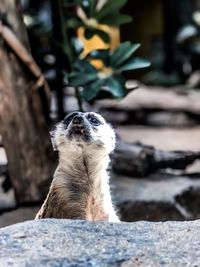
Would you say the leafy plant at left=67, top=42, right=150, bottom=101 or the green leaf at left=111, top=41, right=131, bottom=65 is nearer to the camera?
the leafy plant at left=67, top=42, right=150, bottom=101

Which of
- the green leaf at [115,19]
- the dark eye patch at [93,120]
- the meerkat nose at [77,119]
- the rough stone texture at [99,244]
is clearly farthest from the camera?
the green leaf at [115,19]

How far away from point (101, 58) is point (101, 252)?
8.60 feet

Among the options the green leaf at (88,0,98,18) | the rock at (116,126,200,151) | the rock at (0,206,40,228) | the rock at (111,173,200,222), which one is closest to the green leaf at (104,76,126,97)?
the green leaf at (88,0,98,18)

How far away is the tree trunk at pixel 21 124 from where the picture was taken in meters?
3.97

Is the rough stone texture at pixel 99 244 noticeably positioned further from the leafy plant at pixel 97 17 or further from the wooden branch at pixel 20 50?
the leafy plant at pixel 97 17

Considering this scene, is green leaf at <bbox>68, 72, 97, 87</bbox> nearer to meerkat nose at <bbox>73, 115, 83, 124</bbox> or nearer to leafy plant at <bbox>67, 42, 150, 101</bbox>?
leafy plant at <bbox>67, 42, 150, 101</bbox>

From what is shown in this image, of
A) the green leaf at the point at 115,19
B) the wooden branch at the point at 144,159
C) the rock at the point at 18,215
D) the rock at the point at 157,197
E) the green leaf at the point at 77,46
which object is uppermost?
the green leaf at the point at 115,19

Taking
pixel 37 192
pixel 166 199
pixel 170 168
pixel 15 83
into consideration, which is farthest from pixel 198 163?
pixel 15 83

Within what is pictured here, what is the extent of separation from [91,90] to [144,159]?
2.39ft

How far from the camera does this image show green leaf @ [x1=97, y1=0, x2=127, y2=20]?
4.51 meters

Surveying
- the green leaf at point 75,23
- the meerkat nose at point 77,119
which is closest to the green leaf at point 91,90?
the green leaf at point 75,23

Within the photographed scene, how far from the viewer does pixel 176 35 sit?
9828 mm

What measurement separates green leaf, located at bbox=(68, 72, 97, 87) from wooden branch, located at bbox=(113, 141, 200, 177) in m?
0.65

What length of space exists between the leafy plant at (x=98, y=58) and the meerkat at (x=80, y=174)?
1.08m
